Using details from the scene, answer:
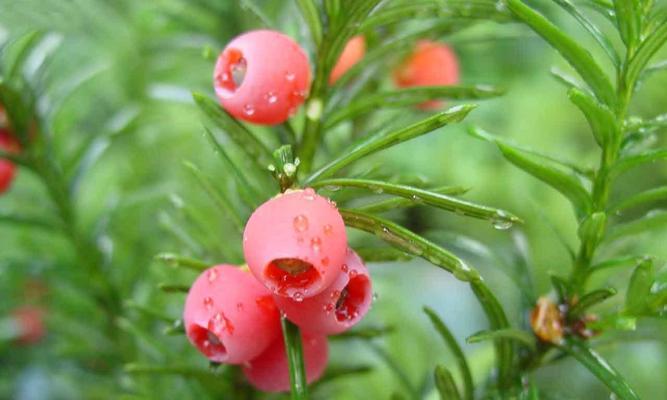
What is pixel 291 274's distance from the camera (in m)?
0.41

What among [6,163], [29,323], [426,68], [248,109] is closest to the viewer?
[248,109]

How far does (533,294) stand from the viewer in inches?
22.4

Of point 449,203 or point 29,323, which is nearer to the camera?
point 449,203

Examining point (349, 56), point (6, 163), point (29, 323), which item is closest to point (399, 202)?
point (349, 56)

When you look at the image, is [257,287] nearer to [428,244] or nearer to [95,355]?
[428,244]

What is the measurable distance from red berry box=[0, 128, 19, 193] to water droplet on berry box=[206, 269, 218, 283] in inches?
11.8

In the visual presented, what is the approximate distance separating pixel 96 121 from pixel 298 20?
0.48 meters

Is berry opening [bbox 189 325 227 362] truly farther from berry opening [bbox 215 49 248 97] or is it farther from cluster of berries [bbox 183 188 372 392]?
berry opening [bbox 215 49 248 97]

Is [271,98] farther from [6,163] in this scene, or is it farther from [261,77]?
[6,163]

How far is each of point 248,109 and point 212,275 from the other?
10 centimetres

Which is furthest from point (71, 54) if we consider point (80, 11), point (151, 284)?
point (151, 284)

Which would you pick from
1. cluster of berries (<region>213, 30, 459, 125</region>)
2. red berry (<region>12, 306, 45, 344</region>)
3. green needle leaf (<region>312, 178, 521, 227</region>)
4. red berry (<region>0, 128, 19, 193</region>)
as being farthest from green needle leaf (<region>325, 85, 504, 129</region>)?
red berry (<region>12, 306, 45, 344</region>)

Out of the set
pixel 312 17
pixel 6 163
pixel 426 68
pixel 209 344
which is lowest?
pixel 209 344

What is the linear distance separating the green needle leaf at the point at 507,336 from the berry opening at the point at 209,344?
151 mm
